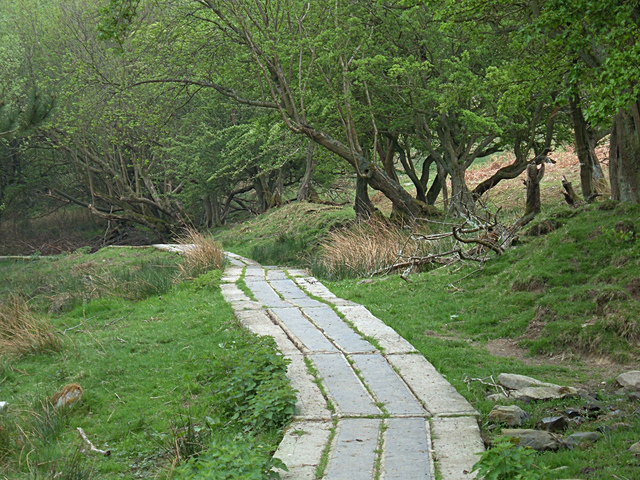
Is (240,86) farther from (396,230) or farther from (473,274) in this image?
(473,274)

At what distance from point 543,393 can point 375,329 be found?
8.32 ft

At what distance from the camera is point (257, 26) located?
13.6m

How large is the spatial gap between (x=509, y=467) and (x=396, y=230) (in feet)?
36.6

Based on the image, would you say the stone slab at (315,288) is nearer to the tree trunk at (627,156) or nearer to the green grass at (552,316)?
the green grass at (552,316)

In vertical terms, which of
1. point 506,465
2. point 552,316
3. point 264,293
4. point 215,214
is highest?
point 506,465

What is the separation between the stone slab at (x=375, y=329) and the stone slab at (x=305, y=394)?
978 millimetres

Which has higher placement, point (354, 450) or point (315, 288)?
point (354, 450)

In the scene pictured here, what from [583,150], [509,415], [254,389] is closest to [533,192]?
[583,150]

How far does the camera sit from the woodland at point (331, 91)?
25.7 ft

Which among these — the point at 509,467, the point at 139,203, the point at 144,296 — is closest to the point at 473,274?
the point at 144,296

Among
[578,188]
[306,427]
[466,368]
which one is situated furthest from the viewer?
[578,188]

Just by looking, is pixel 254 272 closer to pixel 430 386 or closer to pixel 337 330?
pixel 337 330

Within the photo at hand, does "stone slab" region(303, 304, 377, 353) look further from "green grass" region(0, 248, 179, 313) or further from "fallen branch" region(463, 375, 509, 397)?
"green grass" region(0, 248, 179, 313)

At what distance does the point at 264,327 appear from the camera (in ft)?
26.3
